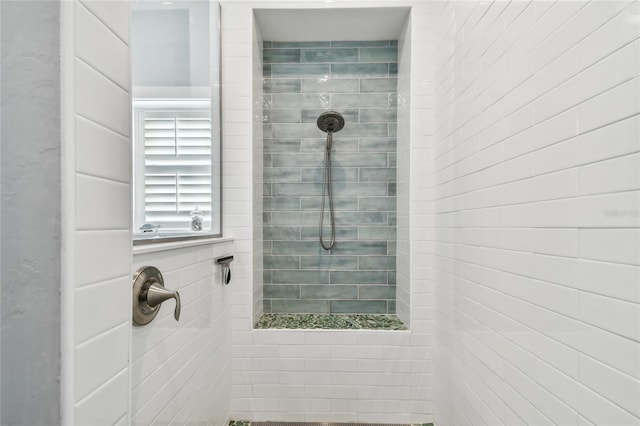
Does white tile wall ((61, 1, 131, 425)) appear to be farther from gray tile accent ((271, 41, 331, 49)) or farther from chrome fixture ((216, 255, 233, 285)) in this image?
gray tile accent ((271, 41, 331, 49))

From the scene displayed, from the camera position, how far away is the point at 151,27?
5.19 feet

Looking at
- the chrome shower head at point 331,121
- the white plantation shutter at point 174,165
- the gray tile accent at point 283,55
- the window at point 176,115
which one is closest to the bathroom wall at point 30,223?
the window at point 176,115

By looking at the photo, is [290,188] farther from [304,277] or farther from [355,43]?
[355,43]

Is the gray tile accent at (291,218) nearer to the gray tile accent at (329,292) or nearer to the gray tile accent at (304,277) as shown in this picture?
the gray tile accent at (304,277)

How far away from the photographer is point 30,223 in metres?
0.55

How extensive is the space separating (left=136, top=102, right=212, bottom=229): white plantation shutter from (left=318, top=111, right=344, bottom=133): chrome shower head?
0.72m

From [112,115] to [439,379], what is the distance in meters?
2.02

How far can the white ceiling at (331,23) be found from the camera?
7.32ft

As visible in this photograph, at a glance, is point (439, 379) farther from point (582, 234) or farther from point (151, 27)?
point (151, 27)

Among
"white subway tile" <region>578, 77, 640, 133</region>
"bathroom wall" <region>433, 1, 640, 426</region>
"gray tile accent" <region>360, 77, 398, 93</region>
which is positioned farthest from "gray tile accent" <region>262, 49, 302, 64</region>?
"white subway tile" <region>578, 77, 640, 133</region>

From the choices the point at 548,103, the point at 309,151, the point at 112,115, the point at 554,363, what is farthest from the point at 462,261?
the point at 112,115

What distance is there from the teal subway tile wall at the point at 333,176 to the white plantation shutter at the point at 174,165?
57cm

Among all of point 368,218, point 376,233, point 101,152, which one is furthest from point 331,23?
point 101,152

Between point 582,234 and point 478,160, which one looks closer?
point 582,234
